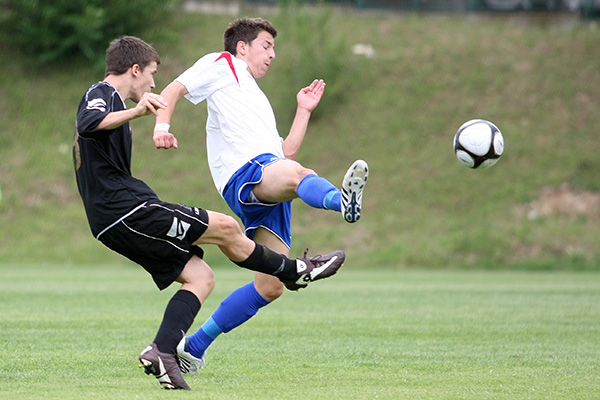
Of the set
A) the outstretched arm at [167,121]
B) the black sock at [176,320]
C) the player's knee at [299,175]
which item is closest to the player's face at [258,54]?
the outstretched arm at [167,121]

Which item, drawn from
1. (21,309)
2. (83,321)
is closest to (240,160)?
(83,321)

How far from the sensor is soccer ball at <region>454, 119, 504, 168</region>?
19.1ft

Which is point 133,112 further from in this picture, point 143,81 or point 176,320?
point 176,320

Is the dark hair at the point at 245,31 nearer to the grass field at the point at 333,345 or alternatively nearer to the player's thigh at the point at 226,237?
the player's thigh at the point at 226,237

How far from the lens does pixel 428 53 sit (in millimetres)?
27156

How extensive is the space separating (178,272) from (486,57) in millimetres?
23692

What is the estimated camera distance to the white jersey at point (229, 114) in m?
5.37

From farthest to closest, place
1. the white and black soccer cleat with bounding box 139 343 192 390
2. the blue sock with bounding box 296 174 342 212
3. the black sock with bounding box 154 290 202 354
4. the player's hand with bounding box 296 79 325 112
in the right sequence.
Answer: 1. the player's hand with bounding box 296 79 325 112
2. the blue sock with bounding box 296 174 342 212
3. the black sock with bounding box 154 290 202 354
4. the white and black soccer cleat with bounding box 139 343 192 390

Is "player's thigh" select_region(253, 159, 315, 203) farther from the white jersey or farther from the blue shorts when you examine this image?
the white jersey

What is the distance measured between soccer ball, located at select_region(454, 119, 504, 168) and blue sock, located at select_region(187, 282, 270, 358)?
Result: 68.0 inches

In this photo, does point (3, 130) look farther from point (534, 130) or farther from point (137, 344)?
Result: point (137, 344)

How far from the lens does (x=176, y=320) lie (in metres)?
4.62

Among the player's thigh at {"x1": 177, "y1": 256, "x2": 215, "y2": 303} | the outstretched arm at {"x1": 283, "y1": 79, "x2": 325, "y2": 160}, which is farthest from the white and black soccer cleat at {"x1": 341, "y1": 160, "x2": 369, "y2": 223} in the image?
the outstretched arm at {"x1": 283, "y1": 79, "x2": 325, "y2": 160}

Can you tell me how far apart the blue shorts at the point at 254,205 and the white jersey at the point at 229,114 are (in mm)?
66
